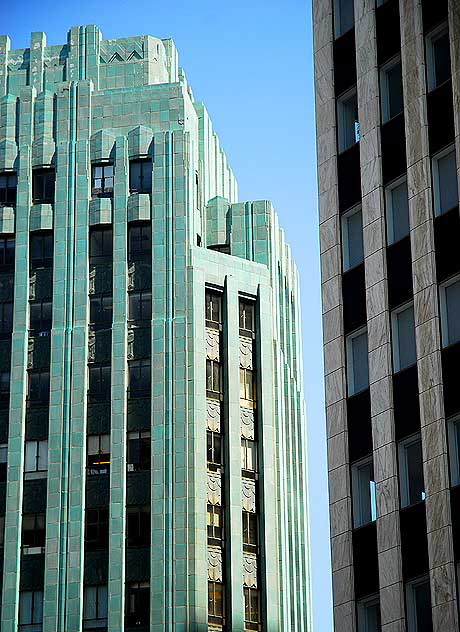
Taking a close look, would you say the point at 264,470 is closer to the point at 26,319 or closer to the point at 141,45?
the point at 26,319

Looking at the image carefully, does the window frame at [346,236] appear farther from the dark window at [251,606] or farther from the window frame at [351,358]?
the dark window at [251,606]

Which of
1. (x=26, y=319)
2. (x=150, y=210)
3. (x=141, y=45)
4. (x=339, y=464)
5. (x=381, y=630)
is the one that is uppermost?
(x=141, y=45)

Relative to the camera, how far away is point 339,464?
6544 centimetres

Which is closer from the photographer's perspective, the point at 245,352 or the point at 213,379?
the point at 213,379

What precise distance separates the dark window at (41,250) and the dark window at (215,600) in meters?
27.3

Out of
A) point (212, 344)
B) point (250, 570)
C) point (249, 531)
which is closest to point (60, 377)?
point (212, 344)

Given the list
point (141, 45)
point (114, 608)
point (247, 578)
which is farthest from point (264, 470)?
point (141, 45)

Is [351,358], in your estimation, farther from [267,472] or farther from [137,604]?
[267,472]

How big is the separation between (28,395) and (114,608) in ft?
57.8

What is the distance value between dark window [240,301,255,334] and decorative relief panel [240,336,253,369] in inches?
Answer: 27.8

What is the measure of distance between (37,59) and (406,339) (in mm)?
78077

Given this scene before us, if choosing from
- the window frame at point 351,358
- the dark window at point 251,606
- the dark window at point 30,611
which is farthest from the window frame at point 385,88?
the dark window at point 30,611

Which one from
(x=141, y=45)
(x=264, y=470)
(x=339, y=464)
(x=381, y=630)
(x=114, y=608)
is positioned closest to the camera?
(x=381, y=630)

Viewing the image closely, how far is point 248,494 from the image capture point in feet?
386
